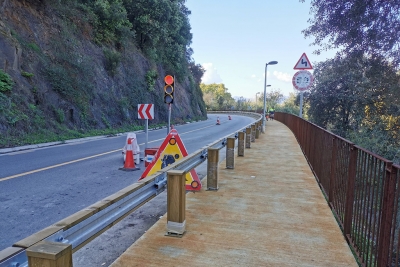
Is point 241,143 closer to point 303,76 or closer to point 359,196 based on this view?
point 303,76

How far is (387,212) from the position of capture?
258 cm

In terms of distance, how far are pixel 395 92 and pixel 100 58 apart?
711 inches

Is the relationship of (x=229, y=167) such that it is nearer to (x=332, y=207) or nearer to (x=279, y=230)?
(x=332, y=207)

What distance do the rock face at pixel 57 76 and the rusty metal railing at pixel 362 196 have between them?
11604 mm

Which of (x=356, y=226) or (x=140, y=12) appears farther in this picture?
(x=140, y=12)

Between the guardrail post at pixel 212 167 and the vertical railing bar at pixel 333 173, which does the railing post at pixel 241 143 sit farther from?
the vertical railing bar at pixel 333 173

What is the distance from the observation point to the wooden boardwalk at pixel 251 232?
3193 mm

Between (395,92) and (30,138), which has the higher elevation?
(395,92)

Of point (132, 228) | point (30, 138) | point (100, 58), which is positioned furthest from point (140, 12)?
point (132, 228)

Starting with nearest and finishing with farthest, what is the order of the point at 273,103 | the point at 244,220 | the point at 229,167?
the point at 244,220, the point at 229,167, the point at 273,103

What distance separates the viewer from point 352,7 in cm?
1073

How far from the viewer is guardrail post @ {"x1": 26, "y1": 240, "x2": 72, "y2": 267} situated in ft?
5.60

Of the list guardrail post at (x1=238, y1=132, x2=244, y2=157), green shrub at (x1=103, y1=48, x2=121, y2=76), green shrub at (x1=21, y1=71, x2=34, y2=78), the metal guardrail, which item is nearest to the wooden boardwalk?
the metal guardrail

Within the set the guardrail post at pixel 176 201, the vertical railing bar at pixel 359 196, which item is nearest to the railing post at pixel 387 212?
the vertical railing bar at pixel 359 196
